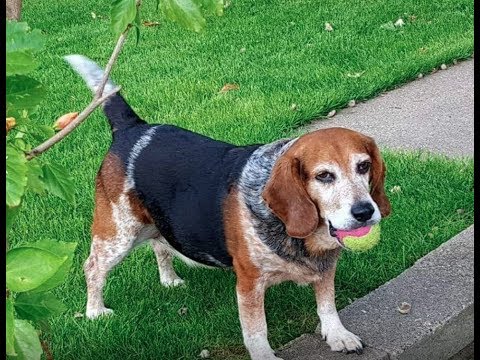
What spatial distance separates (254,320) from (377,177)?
2.39 ft

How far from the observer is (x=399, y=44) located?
8.23m

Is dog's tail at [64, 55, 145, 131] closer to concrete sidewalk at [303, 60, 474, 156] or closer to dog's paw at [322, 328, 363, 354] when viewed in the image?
dog's paw at [322, 328, 363, 354]

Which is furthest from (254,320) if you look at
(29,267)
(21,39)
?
→ (21,39)

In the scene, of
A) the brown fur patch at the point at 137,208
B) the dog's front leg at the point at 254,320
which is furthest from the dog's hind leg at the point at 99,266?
the dog's front leg at the point at 254,320

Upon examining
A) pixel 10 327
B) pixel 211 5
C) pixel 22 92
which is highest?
pixel 22 92

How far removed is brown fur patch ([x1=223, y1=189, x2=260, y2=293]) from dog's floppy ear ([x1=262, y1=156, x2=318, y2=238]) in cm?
24

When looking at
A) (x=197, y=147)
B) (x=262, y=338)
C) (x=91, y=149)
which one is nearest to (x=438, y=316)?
(x=262, y=338)

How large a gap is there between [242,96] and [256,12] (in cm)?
350

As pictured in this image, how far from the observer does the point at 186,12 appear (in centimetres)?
206

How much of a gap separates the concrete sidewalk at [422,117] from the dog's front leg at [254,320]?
282cm

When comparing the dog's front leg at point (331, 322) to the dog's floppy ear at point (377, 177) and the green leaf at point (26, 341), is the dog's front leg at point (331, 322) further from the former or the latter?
the green leaf at point (26, 341)

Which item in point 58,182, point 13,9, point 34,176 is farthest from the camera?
point 13,9

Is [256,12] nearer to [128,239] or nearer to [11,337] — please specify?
[128,239]

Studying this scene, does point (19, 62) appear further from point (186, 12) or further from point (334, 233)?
point (334, 233)
